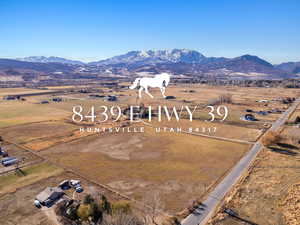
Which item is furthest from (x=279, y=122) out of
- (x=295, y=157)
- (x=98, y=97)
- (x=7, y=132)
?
(x=98, y=97)

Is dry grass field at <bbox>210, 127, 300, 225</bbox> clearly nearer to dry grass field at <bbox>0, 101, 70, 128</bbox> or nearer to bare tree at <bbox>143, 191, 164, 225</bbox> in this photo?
bare tree at <bbox>143, 191, 164, 225</bbox>

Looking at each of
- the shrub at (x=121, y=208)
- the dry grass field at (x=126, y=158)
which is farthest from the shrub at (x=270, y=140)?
the shrub at (x=121, y=208)

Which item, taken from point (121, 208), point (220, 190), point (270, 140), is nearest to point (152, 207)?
point (121, 208)

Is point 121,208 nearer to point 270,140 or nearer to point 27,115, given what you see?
point 270,140

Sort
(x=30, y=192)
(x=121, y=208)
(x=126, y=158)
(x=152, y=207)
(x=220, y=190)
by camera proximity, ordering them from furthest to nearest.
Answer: (x=126, y=158) → (x=220, y=190) → (x=30, y=192) → (x=152, y=207) → (x=121, y=208)

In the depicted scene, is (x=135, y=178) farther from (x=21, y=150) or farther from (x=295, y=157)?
(x=295, y=157)

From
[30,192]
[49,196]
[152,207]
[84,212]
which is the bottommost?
[152,207]

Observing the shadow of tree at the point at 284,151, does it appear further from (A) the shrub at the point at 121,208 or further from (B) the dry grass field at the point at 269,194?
(A) the shrub at the point at 121,208
